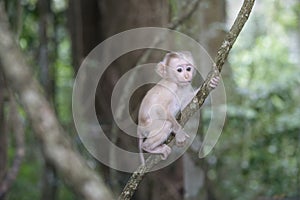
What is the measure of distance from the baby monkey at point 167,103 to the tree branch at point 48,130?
0.68 meters

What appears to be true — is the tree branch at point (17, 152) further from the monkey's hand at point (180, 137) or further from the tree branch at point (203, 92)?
the tree branch at point (203, 92)

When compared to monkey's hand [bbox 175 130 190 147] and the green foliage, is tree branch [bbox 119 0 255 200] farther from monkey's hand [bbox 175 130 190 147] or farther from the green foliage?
the green foliage

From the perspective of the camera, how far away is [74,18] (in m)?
5.17

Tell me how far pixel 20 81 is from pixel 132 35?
9.00 ft

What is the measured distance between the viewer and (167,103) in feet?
8.55

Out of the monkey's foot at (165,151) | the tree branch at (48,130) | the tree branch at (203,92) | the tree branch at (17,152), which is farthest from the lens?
the tree branch at (17,152)

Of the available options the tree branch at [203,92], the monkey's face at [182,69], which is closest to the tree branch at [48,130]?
the tree branch at [203,92]

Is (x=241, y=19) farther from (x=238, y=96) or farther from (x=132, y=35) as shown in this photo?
(x=238, y=96)

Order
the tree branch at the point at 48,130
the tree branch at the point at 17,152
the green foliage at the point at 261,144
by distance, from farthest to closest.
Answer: the green foliage at the point at 261,144
the tree branch at the point at 17,152
the tree branch at the point at 48,130

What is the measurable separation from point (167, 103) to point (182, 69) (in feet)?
0.56

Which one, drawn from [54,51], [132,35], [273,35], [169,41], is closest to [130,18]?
[132,35]

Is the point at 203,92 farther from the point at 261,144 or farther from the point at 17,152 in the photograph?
the point at 261,144

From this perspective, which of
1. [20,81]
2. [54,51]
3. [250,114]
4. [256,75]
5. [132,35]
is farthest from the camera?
[256,75]

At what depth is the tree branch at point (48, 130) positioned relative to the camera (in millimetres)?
1708
